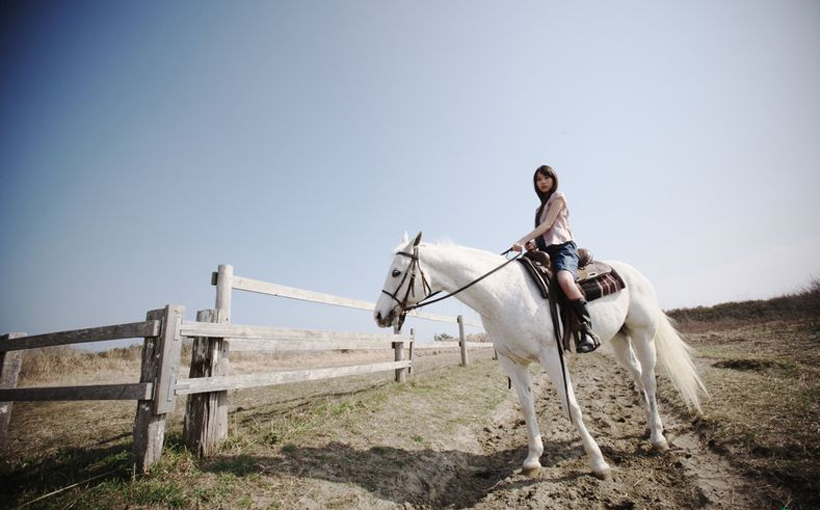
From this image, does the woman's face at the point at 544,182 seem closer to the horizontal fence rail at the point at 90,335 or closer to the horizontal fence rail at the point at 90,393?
the horizontal fence rail at the point at 90,335

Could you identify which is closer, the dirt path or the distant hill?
the dirt path

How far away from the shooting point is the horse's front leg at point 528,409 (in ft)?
11.8

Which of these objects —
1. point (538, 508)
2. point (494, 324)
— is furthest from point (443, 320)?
point (538, 508)

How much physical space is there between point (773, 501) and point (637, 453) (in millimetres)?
1438

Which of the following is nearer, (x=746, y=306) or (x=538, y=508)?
(x=538, y=508)

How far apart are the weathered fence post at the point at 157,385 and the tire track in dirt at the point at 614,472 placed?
2908mm

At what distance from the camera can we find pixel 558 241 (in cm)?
432

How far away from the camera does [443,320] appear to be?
10.9 m

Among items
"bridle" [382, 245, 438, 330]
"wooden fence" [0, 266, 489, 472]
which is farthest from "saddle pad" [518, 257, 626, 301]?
"wooden fence" [0, 266, 489, 472]

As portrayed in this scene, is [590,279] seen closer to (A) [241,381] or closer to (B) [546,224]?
(B) [546,224]

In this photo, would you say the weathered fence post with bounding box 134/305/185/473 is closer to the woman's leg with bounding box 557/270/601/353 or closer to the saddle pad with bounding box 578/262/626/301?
the woman's leg with bounding box 557/270/601/353

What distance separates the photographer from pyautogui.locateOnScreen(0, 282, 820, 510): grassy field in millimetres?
2768

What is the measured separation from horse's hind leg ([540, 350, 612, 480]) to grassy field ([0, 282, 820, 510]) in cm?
17

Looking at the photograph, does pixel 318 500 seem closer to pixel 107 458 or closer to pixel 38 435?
pixel 107 458
